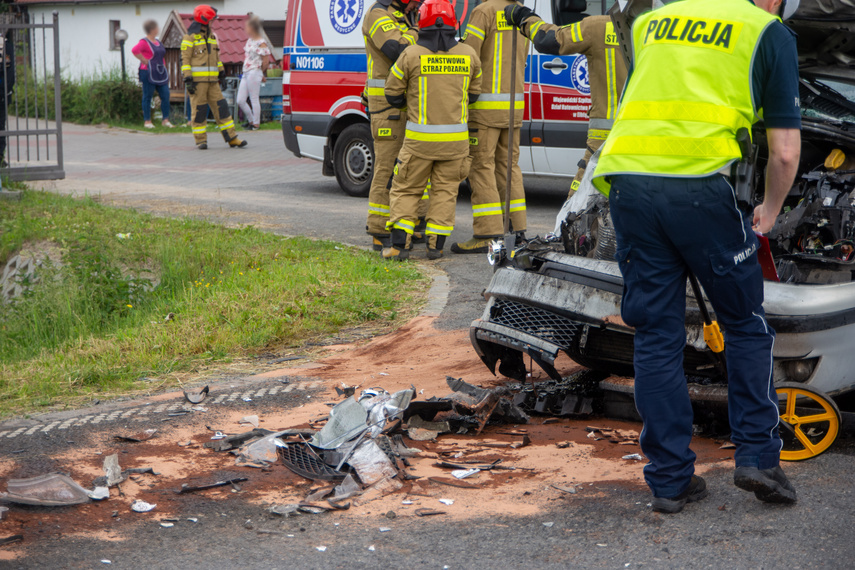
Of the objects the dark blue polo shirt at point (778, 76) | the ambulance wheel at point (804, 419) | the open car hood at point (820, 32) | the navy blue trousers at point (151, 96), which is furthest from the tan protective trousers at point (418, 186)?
the navy blue trousers at point (151, 96)

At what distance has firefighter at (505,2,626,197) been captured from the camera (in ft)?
23.4

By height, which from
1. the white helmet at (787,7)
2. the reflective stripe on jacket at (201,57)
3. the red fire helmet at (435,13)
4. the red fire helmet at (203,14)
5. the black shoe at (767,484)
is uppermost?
the red fire helmet at (203,14)

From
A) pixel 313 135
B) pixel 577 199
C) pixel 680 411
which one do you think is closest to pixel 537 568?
pixel 680 411

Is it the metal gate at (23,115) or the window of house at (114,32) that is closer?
the metal gate at (23,115)

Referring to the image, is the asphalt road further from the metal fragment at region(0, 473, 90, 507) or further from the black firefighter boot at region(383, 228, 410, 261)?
the black firefighter boot at region(383, 228, 410, 261)

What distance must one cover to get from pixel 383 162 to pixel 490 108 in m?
0.98

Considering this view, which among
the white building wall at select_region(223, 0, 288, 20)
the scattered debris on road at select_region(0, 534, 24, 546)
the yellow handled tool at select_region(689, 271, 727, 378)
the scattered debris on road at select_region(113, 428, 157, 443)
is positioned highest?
the white building wall at select_region(223, 0, 288, 20)

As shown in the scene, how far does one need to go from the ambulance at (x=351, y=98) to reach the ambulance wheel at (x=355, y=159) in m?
0.01

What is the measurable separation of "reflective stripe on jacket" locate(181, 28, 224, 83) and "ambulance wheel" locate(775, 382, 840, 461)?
1409 cm

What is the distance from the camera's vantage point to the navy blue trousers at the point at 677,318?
3.07m

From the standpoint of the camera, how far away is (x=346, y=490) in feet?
11.3

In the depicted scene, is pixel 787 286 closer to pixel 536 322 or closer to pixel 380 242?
pixel 536 322

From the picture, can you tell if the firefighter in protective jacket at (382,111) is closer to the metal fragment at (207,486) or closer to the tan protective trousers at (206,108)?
the metal fragment at (207,486)

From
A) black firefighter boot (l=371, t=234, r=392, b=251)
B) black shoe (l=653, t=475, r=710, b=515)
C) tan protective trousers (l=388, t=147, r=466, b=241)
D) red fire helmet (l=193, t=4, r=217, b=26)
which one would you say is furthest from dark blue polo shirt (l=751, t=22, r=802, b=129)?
red fire helmet (l=193, t=4, r=217, b=26)
